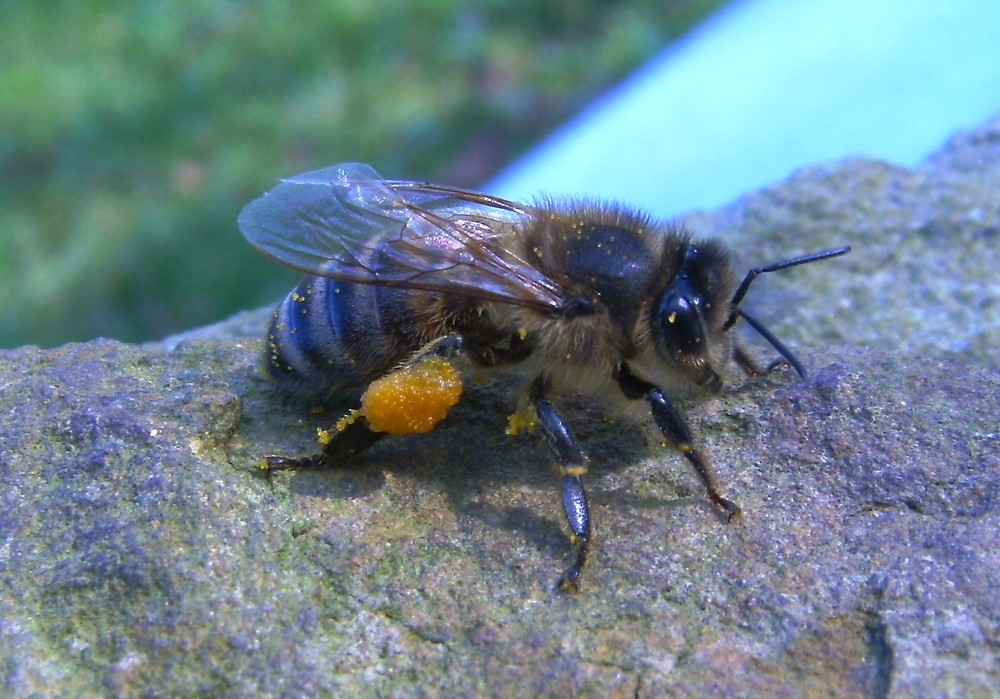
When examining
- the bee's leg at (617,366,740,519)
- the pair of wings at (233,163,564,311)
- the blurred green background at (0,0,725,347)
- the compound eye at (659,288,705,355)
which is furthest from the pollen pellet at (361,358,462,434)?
the blurred green background at (0,0,725,347)

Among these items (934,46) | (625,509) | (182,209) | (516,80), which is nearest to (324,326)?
(625,509)

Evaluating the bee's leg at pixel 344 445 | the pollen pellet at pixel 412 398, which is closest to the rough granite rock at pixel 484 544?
the bee's leg at pixel 344 445

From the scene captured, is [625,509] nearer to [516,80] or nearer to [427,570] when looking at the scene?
[427,570]

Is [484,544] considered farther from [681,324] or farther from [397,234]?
[397,234]

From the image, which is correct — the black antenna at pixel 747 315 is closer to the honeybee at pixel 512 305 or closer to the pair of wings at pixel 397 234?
the honeybee at pixel 512 305

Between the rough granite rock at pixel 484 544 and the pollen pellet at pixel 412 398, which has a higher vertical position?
the pollen pellet at pixel 412 398

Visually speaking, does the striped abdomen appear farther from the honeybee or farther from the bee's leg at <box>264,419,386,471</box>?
the bee's leg at <box>264,419,386,471</box>

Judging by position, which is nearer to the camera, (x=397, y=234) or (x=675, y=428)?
(x=675, y=428)

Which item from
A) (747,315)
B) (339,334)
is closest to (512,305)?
(339,334)
